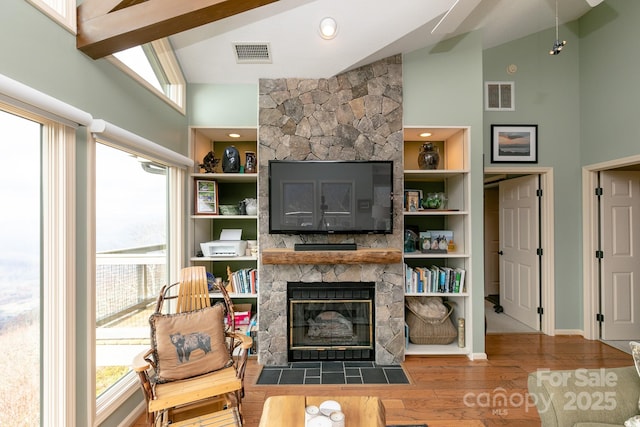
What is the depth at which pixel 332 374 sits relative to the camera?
2.86 m

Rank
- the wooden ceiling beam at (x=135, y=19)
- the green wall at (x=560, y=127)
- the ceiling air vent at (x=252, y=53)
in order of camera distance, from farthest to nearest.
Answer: the green wall at (x=560, y=127)
the ceiling air vent at (x=252, y=53)
the wooden ceiling beam at (x=135, y=19)

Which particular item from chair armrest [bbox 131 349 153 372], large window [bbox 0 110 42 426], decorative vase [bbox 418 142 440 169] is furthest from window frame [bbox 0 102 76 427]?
decorative vase [bbox 418 142 440 169]

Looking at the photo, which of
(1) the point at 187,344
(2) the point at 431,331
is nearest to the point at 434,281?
(2) the point at 431,331

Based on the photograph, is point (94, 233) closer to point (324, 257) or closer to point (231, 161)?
point (231, 161)

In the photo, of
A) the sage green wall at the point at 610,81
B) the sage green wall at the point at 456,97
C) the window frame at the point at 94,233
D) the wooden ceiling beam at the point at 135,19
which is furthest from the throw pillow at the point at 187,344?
the sage green wall at the point at 610,81

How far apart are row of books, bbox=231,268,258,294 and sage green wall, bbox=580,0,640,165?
397 cm

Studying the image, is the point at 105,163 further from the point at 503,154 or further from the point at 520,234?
the point at 520,234

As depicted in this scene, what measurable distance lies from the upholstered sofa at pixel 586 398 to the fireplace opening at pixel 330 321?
1666 mm

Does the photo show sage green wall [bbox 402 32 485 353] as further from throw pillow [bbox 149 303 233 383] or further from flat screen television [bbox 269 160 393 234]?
throw pillow [bbox 149 303 233 383]

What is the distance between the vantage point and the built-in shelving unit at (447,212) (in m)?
3.15

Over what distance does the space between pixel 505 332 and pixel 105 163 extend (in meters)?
4.54

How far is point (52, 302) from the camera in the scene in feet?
5.39

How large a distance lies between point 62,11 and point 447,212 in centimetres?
319

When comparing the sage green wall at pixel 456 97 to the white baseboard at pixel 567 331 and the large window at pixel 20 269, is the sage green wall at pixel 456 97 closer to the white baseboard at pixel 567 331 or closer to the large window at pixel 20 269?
the white baseboard at pixel 567 331
